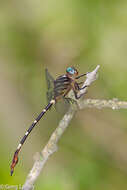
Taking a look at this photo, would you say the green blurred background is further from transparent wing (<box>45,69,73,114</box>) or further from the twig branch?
the twig branch

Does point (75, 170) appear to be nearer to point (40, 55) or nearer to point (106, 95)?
point (106, 95)

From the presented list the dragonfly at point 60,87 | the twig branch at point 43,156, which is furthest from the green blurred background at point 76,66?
the twig branch at point 43,156

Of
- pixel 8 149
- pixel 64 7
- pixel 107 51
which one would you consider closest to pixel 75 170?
pixel 8 149

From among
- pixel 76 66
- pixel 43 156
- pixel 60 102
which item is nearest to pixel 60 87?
pixel 60 102

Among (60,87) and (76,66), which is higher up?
(60,87)

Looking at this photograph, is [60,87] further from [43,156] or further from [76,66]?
[43,156]

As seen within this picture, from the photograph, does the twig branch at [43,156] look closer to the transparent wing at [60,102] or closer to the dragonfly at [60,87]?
the transparent wing at [60,102]

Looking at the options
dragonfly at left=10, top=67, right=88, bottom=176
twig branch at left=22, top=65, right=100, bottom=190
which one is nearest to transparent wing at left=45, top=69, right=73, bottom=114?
dragonfly at left=10, top=67, right=88, bottom=176

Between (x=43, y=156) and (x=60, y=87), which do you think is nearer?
(x=43, y=156)

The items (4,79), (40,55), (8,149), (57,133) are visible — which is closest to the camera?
(57,133)
